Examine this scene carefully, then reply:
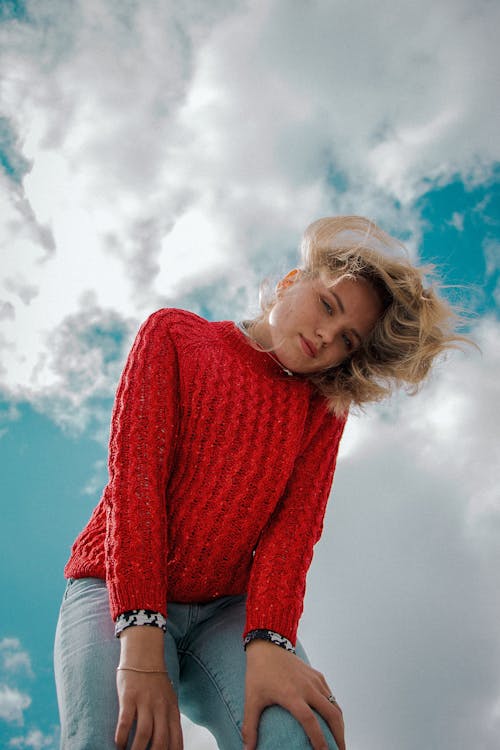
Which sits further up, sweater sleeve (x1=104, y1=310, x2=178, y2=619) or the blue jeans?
sweater sleeve (x1=104, y1=310, x2=178, y2=619)

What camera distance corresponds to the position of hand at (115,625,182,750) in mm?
1142

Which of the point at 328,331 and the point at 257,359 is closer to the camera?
the point at 328,331

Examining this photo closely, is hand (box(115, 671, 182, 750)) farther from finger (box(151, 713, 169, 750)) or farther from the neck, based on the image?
the neck

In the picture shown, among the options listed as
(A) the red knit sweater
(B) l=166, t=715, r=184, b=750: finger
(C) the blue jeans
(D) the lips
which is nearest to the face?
(D) the lips

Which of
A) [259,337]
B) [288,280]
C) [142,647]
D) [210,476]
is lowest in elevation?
A: [142,647]

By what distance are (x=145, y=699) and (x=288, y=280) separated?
4.45 ft

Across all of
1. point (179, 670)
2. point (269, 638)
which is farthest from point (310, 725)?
point (179, 670)

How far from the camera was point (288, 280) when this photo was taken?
1.97 meters

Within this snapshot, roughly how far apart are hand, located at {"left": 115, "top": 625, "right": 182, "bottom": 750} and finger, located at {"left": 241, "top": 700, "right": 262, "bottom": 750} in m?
0.16

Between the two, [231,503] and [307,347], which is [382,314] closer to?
[307,347]

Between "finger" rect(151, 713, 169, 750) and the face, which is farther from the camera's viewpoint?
the face

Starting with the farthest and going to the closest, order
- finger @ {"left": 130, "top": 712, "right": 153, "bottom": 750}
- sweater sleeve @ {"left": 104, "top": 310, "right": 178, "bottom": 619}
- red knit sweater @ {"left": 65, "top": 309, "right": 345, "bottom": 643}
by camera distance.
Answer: red knit sweater @ {"left": 65, "top": 309, "right": 345, "bottom": 643}, sweater sleeve @ {"left": 104, "top": 310, "right": 178, "bottom": 619}, finger @ {"left": 130, "top": 712, "right": 153, "bottom": 750}

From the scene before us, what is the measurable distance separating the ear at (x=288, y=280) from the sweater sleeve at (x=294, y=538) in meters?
0.46

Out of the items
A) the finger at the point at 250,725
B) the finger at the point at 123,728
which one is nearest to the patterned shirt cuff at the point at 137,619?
the finger at the point at 123,728
